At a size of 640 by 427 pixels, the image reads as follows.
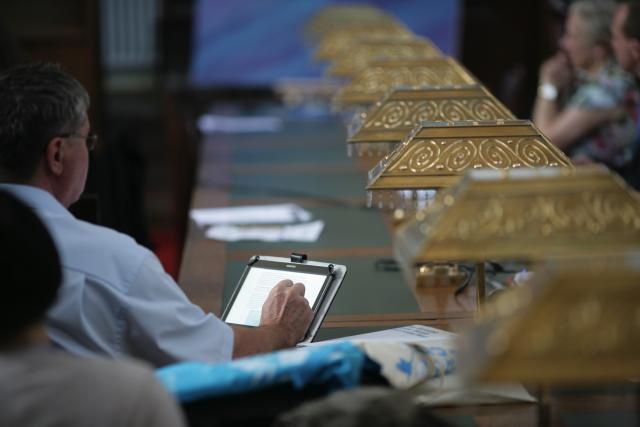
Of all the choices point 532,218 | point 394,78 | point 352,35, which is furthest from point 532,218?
point 352,35

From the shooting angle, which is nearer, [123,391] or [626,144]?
[123,391]

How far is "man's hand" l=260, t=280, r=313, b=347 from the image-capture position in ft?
8.04

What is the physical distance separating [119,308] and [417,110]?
3.59ft

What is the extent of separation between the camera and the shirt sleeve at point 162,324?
7.18 feet

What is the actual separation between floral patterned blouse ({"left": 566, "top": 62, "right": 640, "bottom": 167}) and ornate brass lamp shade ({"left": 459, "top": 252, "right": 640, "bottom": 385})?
12.6ft

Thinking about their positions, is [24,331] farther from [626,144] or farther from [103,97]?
[103,97]

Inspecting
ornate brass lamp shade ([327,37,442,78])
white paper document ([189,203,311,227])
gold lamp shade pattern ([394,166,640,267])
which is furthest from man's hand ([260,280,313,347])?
ornate brass lamp shade ([327,37,442,78])

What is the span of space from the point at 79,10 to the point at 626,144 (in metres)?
4.79

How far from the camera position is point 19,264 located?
1440mm

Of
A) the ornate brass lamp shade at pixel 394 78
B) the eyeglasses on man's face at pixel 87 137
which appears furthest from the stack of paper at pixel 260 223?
the eyeglasses on man's face at pixel 87 137

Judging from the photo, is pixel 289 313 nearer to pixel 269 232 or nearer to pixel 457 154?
pixel 457 154

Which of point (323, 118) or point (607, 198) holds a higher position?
point (607, 198)

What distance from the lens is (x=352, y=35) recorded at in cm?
546

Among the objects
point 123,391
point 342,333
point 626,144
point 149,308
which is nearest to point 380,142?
point 342,333
